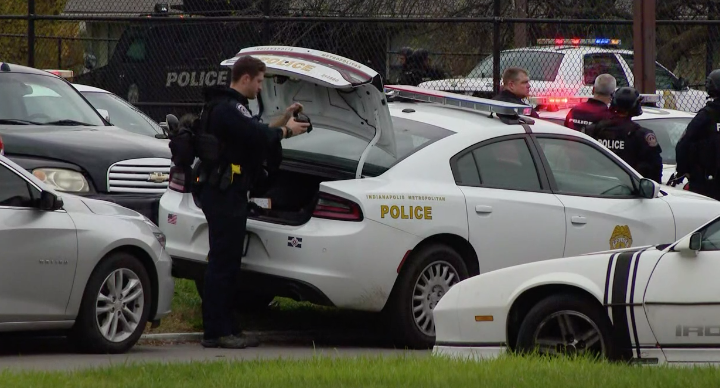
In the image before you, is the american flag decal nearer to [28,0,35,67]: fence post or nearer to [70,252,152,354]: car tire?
[70,252,152,354]: car tire

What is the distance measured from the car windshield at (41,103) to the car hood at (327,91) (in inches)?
141

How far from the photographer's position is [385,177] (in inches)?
350

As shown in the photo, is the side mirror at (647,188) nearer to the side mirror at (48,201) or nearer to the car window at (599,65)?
the side mirror at (48,201)

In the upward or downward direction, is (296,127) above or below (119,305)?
above

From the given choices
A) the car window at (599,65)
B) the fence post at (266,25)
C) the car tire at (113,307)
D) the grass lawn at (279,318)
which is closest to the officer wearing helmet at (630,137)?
the grass lawn at (279,318)

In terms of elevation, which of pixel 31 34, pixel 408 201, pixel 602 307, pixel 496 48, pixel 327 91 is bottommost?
pixel 602 307

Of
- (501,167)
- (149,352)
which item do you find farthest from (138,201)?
(501,167)

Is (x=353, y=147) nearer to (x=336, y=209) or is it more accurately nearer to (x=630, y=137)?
(x=336, y=209)

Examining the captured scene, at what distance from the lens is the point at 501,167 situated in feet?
31.0

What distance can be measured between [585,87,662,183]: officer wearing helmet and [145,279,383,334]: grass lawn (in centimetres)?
262

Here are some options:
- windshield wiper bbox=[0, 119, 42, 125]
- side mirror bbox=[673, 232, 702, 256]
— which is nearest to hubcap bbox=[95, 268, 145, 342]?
side mirror bbox=[673, 232, 702, 256]

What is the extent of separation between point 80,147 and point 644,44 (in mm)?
5944

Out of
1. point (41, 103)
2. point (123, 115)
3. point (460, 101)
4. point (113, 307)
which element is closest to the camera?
point (113, 307)

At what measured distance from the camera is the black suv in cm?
1128
